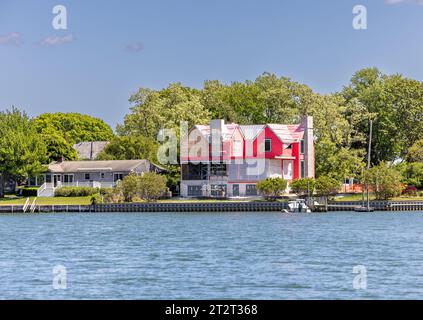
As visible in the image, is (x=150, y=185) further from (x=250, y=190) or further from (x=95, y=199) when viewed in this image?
(x=250, y=190)

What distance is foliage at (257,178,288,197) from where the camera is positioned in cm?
9469

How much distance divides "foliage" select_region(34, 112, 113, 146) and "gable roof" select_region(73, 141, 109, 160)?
334cm

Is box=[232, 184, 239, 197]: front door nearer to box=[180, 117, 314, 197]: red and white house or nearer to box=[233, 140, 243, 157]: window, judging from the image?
box=[180, 117, 314, 197]: red and white house

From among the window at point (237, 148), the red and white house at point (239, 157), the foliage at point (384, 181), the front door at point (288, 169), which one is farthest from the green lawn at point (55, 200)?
the foliage at point (384, 181)


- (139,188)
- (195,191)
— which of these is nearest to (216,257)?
(139,188)

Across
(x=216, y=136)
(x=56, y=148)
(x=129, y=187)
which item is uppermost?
(x=216, y=136)

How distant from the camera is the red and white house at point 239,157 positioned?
99.9 metres

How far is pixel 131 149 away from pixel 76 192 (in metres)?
12.6

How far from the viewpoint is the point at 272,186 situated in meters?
94.9

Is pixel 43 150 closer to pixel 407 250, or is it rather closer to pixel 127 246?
pixel 127 246

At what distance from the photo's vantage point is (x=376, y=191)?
95.4 m

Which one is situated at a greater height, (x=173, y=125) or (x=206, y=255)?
(x=173, y=125)
